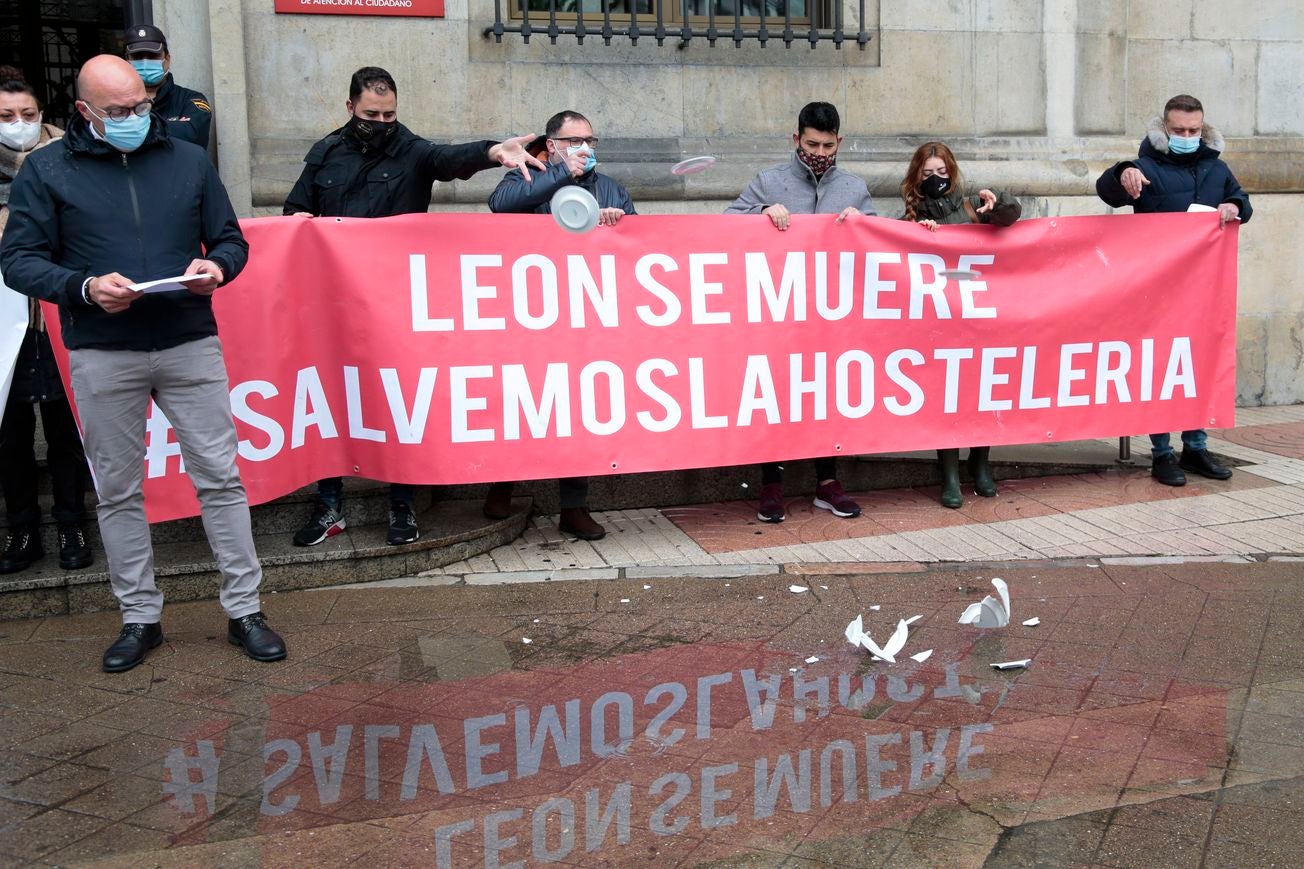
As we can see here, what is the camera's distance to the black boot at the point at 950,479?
23.6 ft

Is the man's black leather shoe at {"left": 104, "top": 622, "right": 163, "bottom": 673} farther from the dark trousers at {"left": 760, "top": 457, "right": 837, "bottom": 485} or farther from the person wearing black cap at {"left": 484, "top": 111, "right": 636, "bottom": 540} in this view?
the dark trousers at {"left": 760, "top": 457, "right": 837, "bottom": 485}

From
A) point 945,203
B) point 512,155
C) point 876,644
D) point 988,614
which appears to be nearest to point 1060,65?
point 945,203

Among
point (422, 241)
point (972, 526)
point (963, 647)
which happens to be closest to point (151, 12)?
point (422, 241)

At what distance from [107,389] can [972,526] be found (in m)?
3.99

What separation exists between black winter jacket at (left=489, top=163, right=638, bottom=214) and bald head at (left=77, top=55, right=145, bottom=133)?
1.85 meters

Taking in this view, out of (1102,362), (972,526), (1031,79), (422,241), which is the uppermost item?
(1031,79)

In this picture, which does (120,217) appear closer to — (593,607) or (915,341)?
(593,607)

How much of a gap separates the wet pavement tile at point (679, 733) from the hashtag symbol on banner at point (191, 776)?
0.01 m

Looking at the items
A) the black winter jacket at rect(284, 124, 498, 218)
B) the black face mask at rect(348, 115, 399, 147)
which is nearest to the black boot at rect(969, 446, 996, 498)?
the black winter jacket at rect(284, 124, 498, 218)

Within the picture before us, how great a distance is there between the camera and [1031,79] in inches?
373

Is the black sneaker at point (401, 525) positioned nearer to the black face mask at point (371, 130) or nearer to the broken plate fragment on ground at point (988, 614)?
the black face mask at point (371, 130)

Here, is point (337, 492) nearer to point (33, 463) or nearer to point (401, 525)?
point (401, 525)

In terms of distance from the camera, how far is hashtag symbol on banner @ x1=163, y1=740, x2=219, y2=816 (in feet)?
12.6

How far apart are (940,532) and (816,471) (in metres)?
0.86
